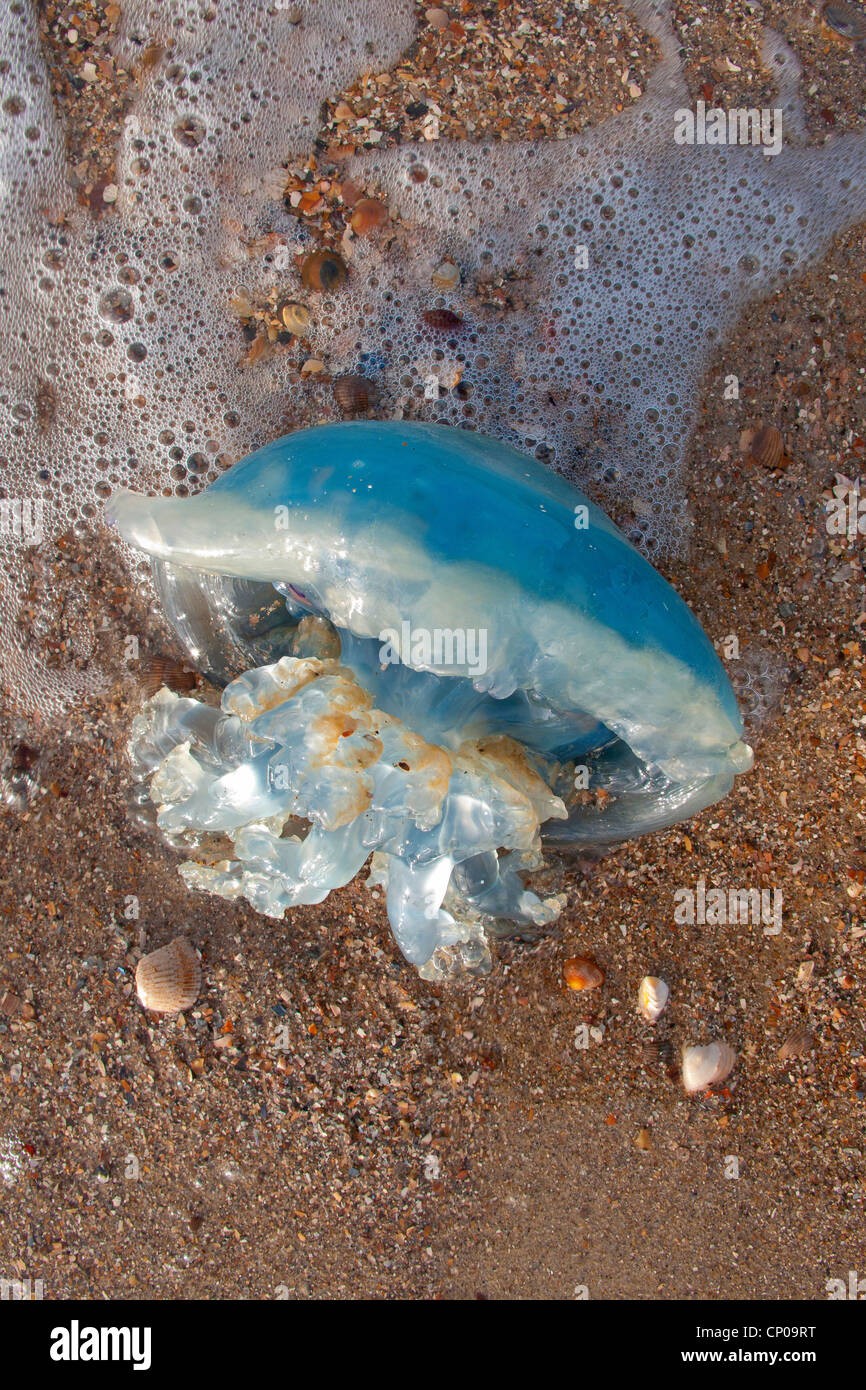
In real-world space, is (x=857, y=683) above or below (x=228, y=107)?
below

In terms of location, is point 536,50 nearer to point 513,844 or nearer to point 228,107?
point 228,107

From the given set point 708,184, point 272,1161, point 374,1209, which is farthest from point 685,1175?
point 708,184

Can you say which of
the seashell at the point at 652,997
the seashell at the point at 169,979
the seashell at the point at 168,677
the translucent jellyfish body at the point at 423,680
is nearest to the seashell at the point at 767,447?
the translucent jellyfish body at the point at 423,680

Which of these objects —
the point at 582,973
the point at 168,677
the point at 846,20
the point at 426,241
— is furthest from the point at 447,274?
the point at 582,973

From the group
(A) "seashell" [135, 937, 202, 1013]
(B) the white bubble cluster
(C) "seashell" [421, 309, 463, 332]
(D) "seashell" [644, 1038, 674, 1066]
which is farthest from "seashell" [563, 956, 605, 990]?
(C) "seashell" [421, 309, 463, 332]

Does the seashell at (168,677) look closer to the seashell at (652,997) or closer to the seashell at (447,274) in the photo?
the seashell at (447,274)
